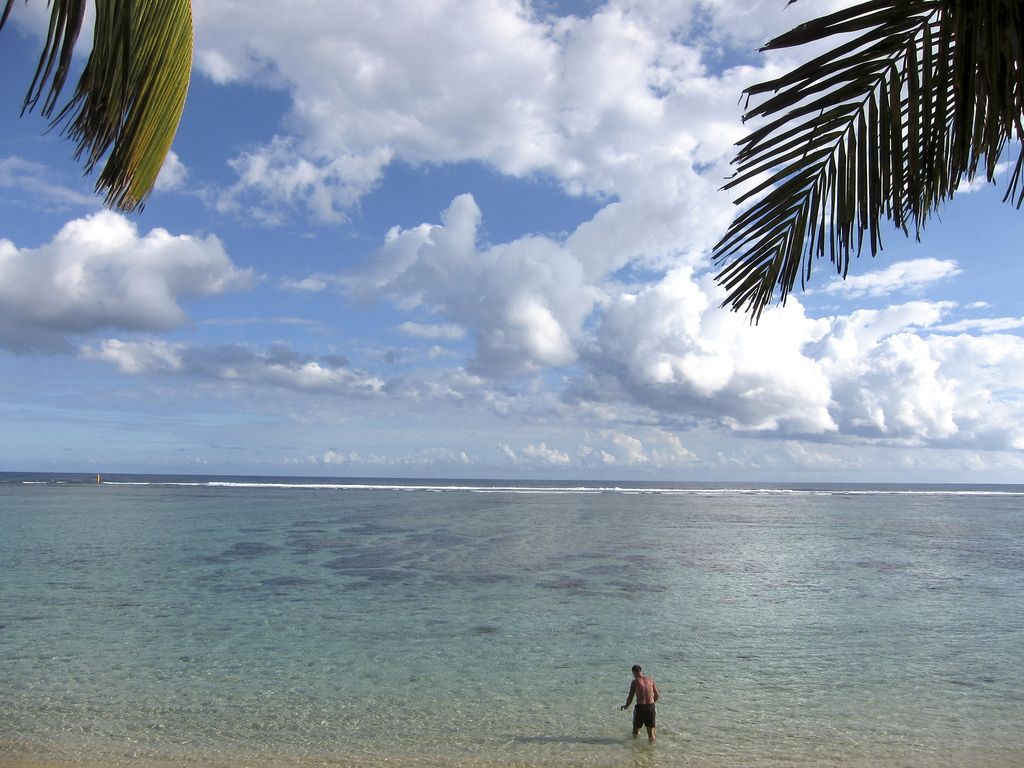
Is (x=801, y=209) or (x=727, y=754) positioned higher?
(x=801, y=209)

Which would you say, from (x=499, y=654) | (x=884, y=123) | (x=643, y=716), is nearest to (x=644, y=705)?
(x=643, y=716)

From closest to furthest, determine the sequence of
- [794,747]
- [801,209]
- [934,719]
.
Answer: [801,209] < [794,747] < [934,719]

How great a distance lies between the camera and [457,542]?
1688 inches

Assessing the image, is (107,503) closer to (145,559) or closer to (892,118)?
(145,559)

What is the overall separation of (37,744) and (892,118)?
15657mm

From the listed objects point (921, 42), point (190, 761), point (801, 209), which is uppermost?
point (921, 42)

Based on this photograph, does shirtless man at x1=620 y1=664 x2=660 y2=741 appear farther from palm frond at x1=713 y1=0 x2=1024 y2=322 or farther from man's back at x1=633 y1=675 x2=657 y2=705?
palm frond at x1=713 y1=0 x2=1024 y2=322

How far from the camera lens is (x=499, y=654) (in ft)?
61.7

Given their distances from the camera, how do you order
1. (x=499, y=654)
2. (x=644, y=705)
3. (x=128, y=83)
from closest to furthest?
(x=128, y=83)
(x=644, y=705)
(x=499, y=654)

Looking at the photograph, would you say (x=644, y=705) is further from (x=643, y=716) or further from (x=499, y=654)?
(x=499, y=654)

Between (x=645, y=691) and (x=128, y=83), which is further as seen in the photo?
(x=645, y=691)

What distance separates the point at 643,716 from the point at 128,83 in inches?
549

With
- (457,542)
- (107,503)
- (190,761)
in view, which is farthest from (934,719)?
(107,503)

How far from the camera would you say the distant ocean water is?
43.3ft
